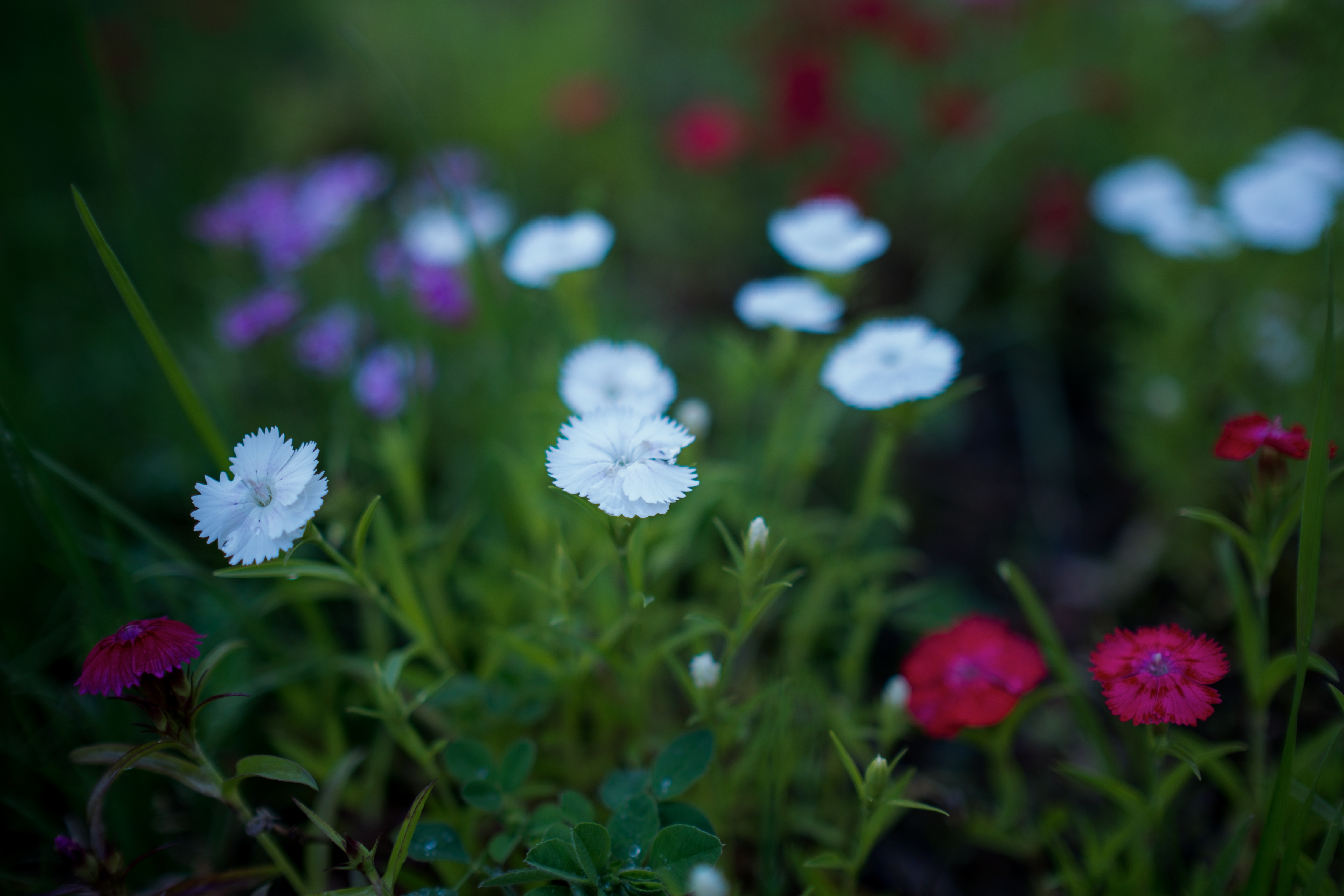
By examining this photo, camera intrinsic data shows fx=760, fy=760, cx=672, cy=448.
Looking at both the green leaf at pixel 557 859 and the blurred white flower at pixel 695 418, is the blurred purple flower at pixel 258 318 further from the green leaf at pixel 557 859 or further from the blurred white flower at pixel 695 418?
the green leaf at pixel 557 859

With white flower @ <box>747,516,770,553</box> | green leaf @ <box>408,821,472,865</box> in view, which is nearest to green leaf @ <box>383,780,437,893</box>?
green leaf @ <box>408,821,472,865</box>

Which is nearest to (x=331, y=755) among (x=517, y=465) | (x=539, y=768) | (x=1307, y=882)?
(x=539, y=768)

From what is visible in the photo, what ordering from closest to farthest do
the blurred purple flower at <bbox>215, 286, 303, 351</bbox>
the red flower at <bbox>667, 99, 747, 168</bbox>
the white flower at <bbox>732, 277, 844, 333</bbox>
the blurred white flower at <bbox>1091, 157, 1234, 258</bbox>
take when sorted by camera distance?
the white flower at <bbox>732, 277, 844, 333</bbox> → the blurred purple flower at <bbox>215, 286, 303, 351</bbox> → the blurred white flower at <bbox>1091, 157, 1234, 258</bbox> → the red flower at <bbox>667, 99, 747, 168</bbox>

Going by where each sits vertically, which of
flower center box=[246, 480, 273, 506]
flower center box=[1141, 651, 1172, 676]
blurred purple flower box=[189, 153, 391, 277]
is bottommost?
flower center box=[1141, 651, 1172, 676]

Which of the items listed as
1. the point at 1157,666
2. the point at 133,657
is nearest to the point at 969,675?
the point at 1157,666

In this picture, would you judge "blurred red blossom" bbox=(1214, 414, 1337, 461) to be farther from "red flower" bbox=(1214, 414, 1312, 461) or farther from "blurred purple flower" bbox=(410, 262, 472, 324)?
"blurred purple flower" bbox=(410, 262, 472, 324)

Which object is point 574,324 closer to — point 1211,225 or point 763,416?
point 763,416

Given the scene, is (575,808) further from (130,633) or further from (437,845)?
(130,633)
